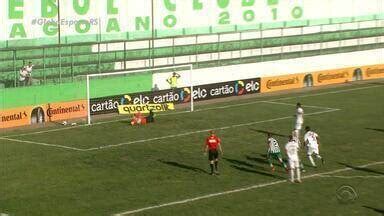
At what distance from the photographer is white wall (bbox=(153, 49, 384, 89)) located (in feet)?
193

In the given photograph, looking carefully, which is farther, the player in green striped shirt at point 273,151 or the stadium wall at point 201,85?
the stadium wall at point 201,85

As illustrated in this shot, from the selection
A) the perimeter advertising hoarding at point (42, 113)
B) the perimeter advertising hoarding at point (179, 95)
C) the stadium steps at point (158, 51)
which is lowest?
the perimeter advertising hoarding at point (42, 113)

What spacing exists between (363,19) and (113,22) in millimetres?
30265

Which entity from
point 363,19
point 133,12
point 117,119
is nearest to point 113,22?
point 133,12

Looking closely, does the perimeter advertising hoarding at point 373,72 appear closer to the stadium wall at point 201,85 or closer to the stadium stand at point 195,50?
the stadium wall at point 201,85

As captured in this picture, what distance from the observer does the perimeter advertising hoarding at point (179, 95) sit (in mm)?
51750

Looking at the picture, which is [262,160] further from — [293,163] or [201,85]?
[201,85]

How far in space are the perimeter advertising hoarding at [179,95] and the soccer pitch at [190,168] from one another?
293 cm

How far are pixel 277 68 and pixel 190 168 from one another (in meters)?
30.4

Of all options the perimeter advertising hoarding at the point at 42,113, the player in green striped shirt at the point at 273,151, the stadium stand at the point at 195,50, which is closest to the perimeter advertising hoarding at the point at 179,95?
the perimeter advertising hoarding at the point at 42,113

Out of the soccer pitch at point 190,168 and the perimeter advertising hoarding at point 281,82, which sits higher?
the perimeter advertising hoarding at point 281,82

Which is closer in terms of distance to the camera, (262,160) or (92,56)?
(262,160)

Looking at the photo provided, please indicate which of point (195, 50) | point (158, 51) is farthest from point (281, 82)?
point (158, 51)

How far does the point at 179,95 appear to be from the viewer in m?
55.8
